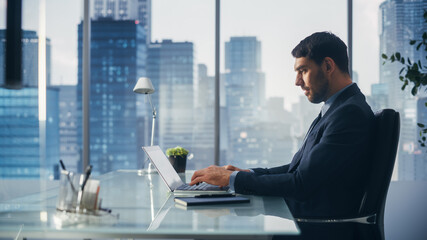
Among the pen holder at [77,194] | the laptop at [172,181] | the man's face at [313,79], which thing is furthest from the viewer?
the man's face at [313,79]

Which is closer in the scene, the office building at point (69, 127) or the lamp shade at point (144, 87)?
the lamp shade at point (144, 87)

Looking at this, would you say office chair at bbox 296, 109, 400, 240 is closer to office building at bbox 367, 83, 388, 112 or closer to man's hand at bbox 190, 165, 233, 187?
man's hand at bbox 190, 165, 233, 187

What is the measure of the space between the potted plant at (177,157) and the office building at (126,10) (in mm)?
1490

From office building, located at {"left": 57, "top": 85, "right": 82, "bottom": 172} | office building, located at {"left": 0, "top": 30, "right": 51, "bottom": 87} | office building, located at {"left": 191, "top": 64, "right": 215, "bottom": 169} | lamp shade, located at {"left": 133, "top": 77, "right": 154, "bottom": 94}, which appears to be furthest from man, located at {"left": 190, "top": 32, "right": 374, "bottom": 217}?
office building, located at {"left": 0, "top": 30, "right": 51, "bottom": 87}

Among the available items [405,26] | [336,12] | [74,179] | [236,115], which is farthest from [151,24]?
[74,179]

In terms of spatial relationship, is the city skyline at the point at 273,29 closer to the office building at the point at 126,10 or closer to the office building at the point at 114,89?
the office building at the point at 126,10

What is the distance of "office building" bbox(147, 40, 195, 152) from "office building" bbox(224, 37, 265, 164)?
1.19 ft

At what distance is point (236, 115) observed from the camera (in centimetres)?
403

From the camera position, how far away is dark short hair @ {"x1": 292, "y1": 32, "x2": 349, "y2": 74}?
6.50 feet

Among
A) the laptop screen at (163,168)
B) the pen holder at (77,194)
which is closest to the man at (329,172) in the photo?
the laptop screen at (163,168)

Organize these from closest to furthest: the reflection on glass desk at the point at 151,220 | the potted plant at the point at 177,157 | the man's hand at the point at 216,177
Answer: the reflection on glass desk at the point at 151,220 → the man's hand at the point at 216,177 → the potted plant at the point at 177,157

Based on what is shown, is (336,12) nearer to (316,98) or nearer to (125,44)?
(125,44)

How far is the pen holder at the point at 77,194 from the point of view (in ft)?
4.49

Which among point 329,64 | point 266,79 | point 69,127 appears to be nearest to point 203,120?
point 266,79
